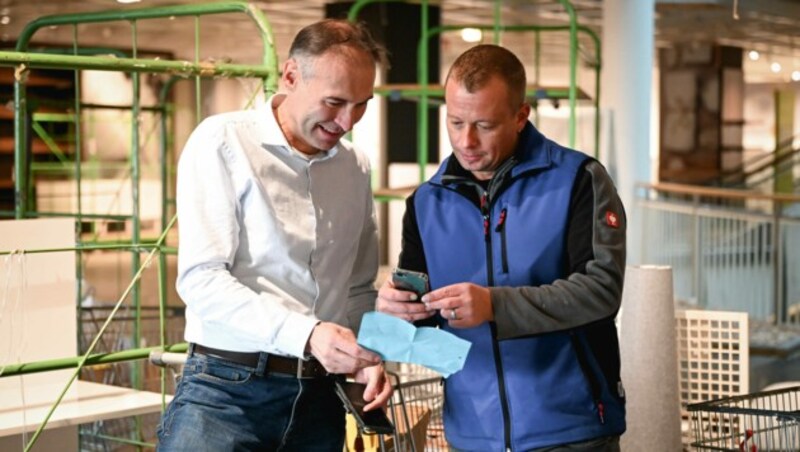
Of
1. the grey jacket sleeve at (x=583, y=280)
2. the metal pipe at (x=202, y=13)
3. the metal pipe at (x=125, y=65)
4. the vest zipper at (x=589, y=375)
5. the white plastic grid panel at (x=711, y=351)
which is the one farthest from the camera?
the white plastic grid panel at (x=711, y=351)

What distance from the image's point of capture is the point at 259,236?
2498 mm

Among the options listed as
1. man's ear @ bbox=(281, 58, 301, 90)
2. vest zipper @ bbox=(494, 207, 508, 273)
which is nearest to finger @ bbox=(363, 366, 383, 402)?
vest zipper @ bbox=(494, 207, 508, 273)

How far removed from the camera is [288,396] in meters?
2.53

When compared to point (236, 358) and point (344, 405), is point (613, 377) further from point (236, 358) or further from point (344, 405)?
point (236, 358)

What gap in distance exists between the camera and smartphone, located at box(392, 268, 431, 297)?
2.36 m

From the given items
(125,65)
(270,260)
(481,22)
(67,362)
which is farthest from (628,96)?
(270,260)

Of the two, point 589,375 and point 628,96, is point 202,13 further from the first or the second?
point 628,96

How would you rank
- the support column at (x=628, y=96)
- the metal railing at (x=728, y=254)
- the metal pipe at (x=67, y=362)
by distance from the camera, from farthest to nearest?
the support column at (x=628, y=96) < the metal railing at (x=728, y=254) < the metal pipe at (x=67, y=362)

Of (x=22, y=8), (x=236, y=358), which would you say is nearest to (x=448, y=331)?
(x=236, y=358)

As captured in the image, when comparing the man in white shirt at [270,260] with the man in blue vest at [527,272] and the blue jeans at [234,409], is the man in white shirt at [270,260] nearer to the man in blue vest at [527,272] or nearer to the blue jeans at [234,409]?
the blue jeans at [234,409]

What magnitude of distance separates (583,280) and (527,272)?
0.11 m

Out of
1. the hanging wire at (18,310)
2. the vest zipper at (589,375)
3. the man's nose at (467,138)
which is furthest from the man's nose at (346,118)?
the hanging wire at (18,310)

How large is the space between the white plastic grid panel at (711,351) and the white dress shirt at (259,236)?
7.36 feet

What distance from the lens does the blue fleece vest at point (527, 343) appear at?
2400mm
